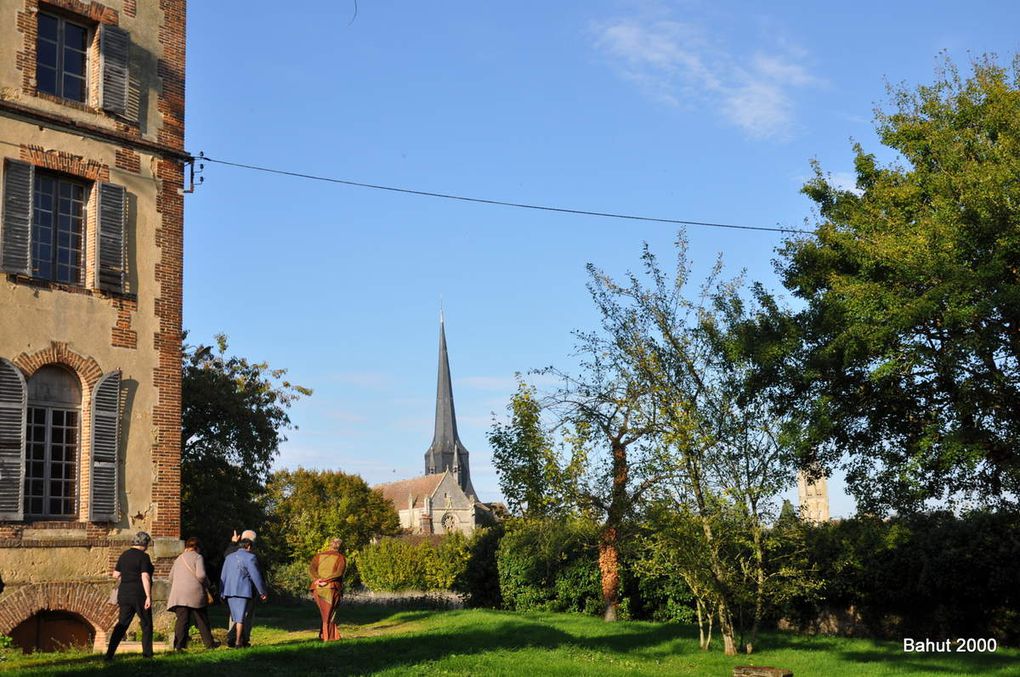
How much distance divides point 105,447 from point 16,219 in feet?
12.4

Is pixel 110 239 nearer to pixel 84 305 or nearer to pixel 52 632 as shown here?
pixel 84 305

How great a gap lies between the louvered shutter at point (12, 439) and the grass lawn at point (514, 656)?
2.28 meters

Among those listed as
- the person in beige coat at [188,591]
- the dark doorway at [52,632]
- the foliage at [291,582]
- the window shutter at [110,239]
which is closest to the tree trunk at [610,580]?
the dark doorway at [52,632]

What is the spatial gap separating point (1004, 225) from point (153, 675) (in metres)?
13.3

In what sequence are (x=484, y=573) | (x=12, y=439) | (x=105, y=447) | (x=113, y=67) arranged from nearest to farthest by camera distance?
1. (x=12, y=439)
2. (x=105, y=447)
3. (x=113, y=67)
4. (x=484, y=573)

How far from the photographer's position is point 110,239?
1694 cm

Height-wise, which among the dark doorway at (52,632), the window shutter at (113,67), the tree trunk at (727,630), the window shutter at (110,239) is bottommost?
the tree trunk at (727,630)

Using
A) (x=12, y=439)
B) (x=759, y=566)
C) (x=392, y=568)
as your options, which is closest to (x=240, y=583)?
(x=12, y=439)

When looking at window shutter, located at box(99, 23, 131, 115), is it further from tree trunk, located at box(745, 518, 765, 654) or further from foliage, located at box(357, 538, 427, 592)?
foliage, located at box(357, 538, 427, 592)

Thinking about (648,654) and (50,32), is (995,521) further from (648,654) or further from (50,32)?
(50,32)

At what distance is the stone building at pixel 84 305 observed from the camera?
15656 millimetres

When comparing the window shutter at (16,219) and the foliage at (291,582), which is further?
the foliage at (291,582)

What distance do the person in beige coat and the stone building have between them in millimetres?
2586

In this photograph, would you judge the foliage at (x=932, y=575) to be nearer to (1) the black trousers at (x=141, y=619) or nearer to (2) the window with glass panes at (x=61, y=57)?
(1) the black trousers at (x=141, y=619)
